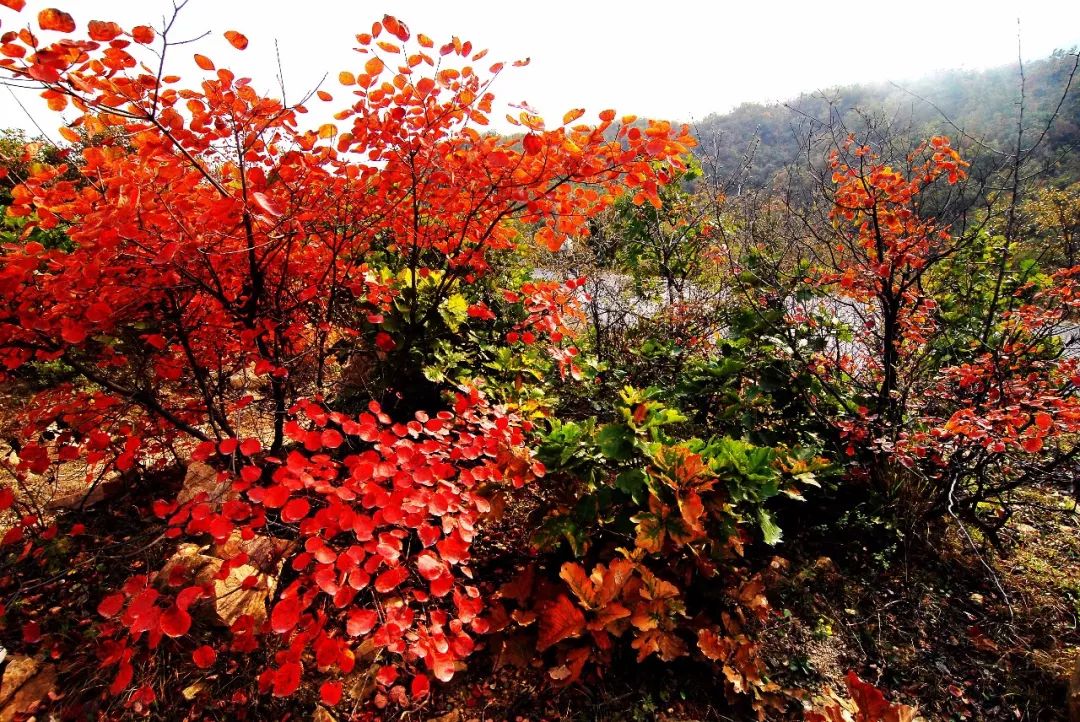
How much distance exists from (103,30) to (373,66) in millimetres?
929

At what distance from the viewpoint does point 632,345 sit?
16.7 feet

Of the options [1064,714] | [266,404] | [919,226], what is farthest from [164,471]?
[919,226]

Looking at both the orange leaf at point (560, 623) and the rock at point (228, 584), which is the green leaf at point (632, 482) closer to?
the orange leaf at point (560, 623)

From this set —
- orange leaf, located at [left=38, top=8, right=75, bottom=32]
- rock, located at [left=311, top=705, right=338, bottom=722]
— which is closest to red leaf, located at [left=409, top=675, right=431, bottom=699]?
rock, located at [left=311, top=705, right=338, bottom=722]

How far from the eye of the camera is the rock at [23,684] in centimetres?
207

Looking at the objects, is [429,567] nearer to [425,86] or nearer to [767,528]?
[767,528]

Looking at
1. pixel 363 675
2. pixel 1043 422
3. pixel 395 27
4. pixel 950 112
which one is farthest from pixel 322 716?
pixel 950 112

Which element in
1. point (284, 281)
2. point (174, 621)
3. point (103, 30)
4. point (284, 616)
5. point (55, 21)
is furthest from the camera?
point (284, 281)

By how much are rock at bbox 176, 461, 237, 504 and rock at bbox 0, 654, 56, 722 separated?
0.87 metres

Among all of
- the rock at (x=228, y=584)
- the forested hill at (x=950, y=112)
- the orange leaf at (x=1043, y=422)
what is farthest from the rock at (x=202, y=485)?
the forested hill at (x=950, y=112)

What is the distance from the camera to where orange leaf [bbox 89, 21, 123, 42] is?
1474mm

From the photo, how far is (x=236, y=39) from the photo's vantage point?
5.78 feet

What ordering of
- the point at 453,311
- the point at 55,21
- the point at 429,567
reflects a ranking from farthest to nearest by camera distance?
1. the point at 453,311
2. the point at 429,567
3. the point at 55,21

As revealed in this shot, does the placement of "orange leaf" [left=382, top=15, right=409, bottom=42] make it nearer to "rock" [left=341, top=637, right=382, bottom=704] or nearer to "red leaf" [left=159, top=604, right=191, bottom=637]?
"red leaf" [left=159, top=604, right=191, bottom=637]
